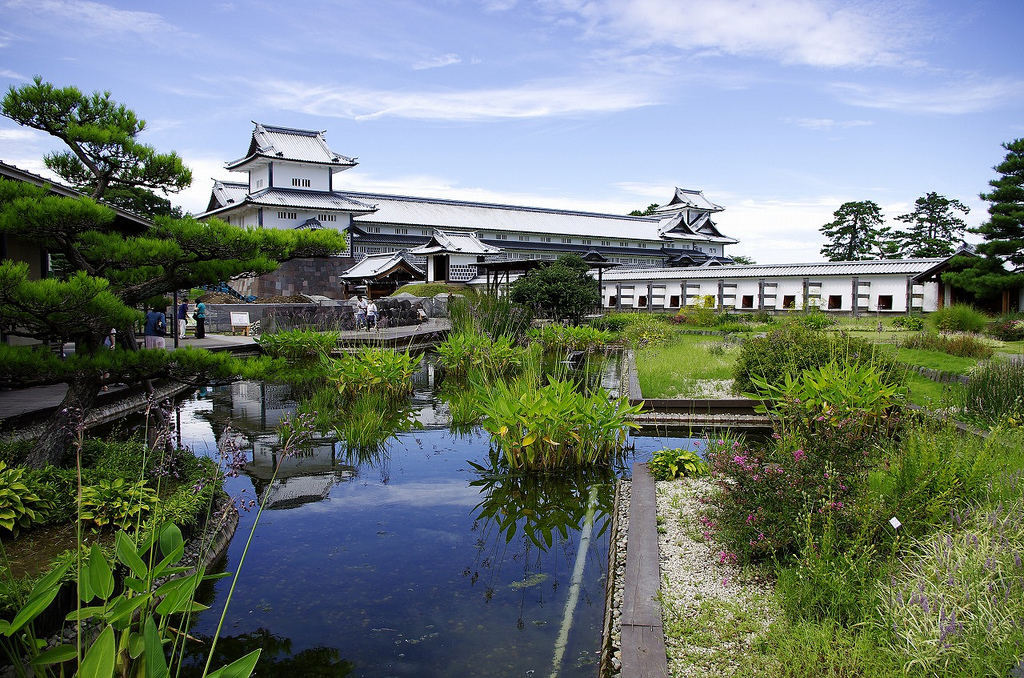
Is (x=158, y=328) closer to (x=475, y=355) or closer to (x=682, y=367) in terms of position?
(x=475, y=355)

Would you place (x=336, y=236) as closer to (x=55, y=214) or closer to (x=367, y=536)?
(x=55, y=214)

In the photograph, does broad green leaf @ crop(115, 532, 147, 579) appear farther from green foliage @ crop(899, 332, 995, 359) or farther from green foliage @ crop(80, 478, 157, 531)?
green foliage @ crop(899, 332, 995, 359)

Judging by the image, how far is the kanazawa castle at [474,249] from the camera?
3061cm

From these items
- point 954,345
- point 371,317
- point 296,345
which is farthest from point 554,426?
point 371,317

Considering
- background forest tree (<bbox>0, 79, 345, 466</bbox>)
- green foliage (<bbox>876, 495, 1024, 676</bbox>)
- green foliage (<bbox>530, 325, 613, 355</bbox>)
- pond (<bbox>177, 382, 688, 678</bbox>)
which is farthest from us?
green foliage (<bbox>530, 325, 613, 355</bbox>)

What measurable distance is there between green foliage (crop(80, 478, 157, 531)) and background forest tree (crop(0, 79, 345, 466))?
0.43 m

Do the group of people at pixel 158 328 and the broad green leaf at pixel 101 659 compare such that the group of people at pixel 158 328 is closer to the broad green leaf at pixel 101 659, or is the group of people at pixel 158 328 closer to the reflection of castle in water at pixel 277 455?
the reflection of castle in water at pixel 277 455

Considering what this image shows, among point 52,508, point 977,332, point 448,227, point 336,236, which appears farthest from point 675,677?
point 448,227

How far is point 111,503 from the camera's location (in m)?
4.52

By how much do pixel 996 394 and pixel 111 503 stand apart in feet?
27.0

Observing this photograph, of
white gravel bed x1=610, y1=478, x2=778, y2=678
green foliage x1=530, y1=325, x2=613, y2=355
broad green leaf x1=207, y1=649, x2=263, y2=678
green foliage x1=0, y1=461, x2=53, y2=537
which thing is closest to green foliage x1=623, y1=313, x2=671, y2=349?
green foliage x1=530, y1=325, x2=613, y2=355

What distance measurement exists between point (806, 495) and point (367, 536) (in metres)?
3.15

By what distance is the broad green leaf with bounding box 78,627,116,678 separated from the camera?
212 cm

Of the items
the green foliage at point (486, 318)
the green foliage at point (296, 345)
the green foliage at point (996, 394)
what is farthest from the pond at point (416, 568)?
the green foliage at point (296, 345)
